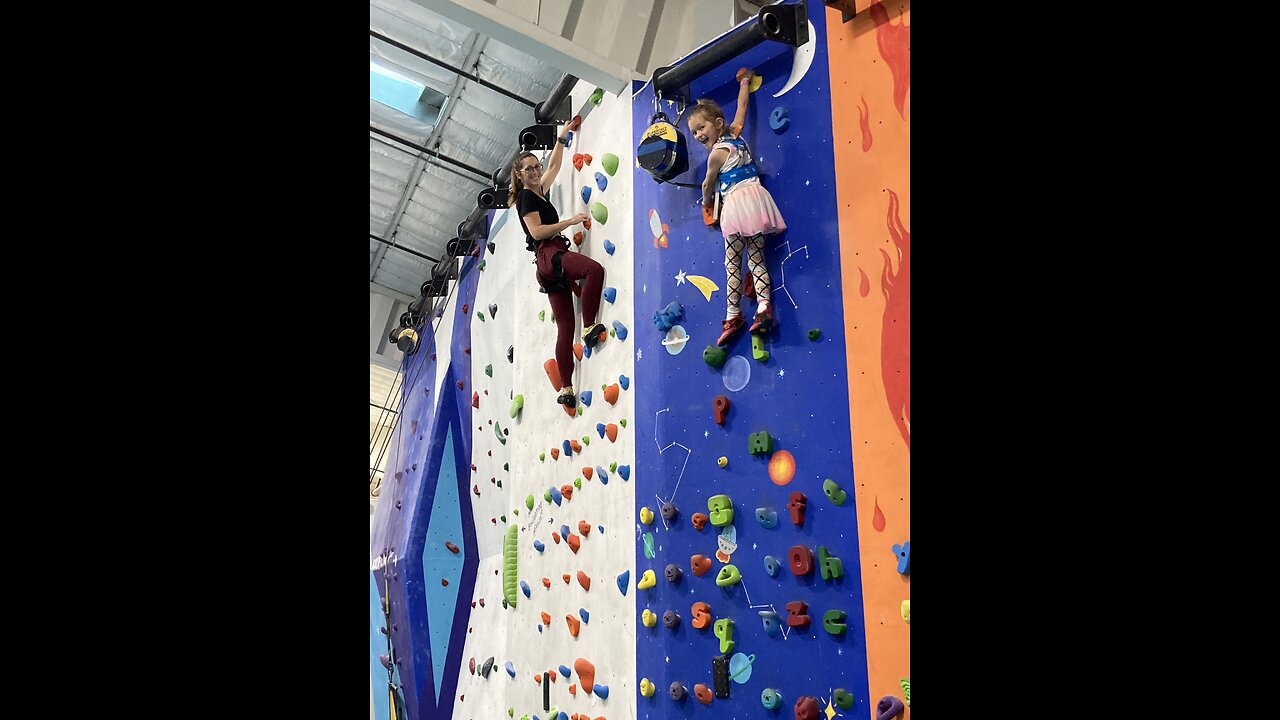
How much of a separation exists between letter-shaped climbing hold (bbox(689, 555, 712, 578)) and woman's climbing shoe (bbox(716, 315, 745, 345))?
81 cm

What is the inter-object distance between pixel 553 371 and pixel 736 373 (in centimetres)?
163

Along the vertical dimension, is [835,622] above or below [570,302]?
below

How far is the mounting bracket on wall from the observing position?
12.2ft

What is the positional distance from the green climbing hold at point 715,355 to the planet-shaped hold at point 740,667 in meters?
1.05

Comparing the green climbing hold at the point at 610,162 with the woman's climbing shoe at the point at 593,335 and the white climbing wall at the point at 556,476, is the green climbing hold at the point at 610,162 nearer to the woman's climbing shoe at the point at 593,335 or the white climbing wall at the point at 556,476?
the white climbing wall at the point at 556,476

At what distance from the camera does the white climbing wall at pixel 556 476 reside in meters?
4.65

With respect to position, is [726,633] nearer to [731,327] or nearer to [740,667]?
[740,667]

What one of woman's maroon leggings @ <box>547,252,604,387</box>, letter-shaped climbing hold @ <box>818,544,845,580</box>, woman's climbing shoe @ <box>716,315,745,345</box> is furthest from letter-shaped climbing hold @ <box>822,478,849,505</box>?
woman's maroon leggings @ <box>547,252,604,387</box>

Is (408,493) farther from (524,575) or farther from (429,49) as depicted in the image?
(429,49)

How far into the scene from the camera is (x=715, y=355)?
4.02 meters

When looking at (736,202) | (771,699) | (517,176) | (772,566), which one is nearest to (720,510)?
(772,566)

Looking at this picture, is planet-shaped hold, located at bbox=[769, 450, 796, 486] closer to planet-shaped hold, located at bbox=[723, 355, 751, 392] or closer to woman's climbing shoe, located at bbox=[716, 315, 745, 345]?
planet-shaped hold, located at bbox=[723, 355, 751, 392]
